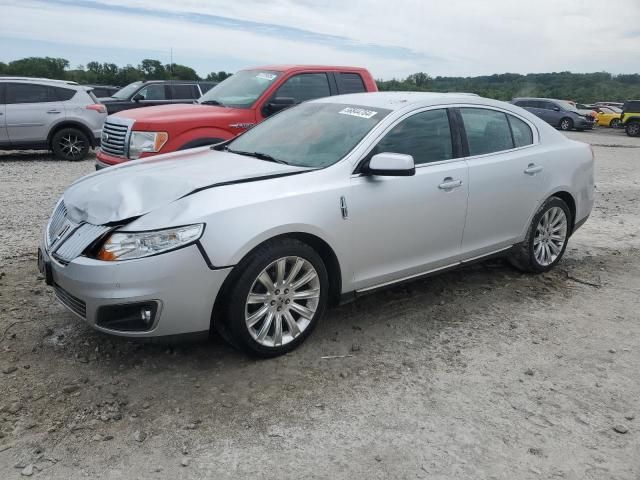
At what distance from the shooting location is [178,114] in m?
6.92

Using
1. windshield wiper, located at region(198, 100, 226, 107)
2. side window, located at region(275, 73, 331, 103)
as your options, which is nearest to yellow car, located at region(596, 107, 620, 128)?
side window, located at region(275, 73, 331, 103)

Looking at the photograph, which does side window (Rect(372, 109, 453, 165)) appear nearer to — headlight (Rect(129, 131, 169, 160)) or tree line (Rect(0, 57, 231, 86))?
headlight (Rect(129, 131, 169, 160))

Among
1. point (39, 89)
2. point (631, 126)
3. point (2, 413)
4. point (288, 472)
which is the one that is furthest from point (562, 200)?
point (631, 126)

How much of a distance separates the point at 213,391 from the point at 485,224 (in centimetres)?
259

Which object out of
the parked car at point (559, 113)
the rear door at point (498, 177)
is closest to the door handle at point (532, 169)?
the rear door at point (498, 177)

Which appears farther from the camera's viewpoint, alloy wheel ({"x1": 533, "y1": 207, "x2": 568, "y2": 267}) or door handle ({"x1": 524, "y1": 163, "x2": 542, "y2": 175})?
alloy wheel ({"x1": 533, "y1": 207, "x2": 568, "y2": 267})

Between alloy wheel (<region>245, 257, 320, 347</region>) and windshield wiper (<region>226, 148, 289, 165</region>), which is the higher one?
windshield wiper (<region>226, 148, 289, 165</region>)

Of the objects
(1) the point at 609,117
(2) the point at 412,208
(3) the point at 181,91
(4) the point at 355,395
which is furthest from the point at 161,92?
(1) the point at 609,117

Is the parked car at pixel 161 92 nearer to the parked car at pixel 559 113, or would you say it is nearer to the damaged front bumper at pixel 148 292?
the damaged front bumper at pixel 148 292

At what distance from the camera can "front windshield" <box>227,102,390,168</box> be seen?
4051mm

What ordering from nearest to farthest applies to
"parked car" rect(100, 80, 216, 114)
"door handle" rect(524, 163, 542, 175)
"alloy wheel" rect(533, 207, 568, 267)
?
"door handle" rect(524, 163, 542, 175), "alloy wheel" rect(533, 207, 568, 267), "parked car" rect(100, 80, 216, 114)

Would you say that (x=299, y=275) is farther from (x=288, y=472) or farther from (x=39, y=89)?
(x=39, y=89)

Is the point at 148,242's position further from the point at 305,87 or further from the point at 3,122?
the point at 3,122

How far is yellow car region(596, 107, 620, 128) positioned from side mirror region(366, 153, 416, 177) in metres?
32.4
